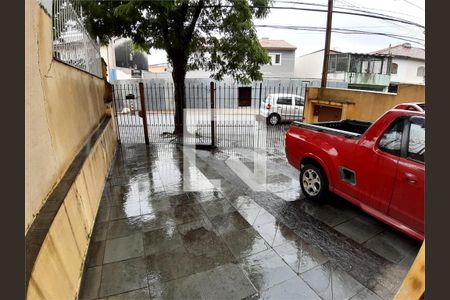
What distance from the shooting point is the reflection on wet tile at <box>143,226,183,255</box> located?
2.94 metres

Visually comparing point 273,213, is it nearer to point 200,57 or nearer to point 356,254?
point 356,254

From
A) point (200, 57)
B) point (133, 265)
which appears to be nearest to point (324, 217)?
point (133, 265)

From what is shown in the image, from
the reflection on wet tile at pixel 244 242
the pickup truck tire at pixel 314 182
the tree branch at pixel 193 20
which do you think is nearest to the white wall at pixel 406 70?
the tree branch at pixel 193 20

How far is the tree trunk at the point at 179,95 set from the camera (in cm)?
929

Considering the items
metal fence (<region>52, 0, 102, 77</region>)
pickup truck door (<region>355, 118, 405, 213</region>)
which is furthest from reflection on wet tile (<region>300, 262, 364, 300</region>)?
metal fence (<region>52, 0, 102, 77</region>)

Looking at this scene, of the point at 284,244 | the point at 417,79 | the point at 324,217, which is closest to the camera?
the point at 284,244

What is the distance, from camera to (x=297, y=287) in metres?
2.40

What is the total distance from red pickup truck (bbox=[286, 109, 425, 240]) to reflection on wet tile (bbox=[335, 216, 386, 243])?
12.3 inches

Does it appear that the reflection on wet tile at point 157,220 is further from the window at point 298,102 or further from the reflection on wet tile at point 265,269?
the window at point 298,102

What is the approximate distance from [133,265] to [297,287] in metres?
1.72

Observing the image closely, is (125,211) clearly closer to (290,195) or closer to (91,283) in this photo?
(91,283)

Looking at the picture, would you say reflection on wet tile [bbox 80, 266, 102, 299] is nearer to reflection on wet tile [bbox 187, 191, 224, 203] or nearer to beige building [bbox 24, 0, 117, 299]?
beige building [bbox 24, 0, 117, 299]

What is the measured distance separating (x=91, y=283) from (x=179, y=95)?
25.8 ft

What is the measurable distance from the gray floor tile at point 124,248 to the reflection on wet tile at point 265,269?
4.09 ft
